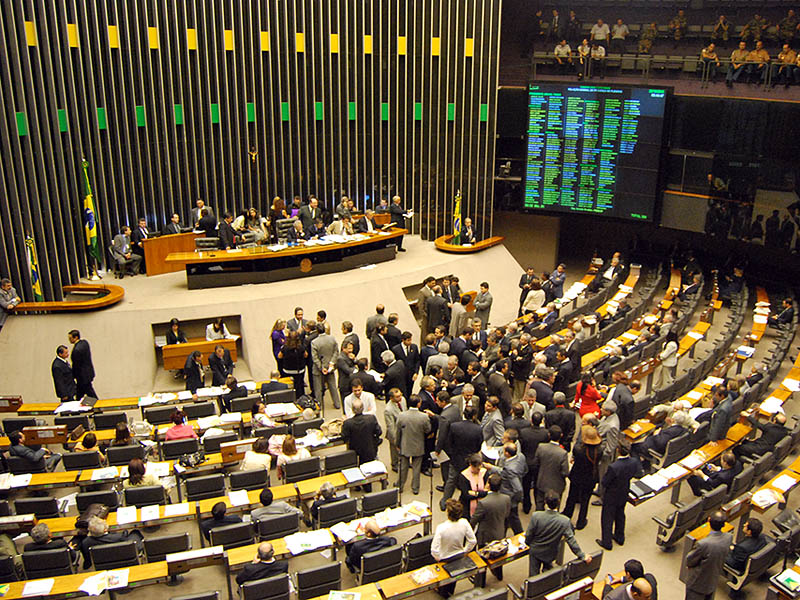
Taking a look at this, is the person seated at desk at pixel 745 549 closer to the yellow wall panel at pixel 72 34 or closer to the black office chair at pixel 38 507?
the black office chair at pixel 38 507

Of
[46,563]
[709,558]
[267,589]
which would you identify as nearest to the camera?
[267,589]

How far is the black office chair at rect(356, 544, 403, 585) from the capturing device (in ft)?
21.6

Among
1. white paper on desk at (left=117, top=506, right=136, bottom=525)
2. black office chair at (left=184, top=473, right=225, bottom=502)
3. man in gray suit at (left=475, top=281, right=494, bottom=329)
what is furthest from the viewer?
man in gray suit at (left=475, top=281, right=494, bottom=329)

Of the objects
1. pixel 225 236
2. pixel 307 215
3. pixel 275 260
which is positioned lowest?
pixel 275 260

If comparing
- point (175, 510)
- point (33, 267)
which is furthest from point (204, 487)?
point (33, 267)

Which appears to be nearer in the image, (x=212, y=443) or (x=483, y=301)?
(x=212, y=443)

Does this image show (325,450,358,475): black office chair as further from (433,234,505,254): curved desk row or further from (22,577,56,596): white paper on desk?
(433,234,505,254): curved desk row

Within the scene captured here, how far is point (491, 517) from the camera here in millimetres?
6895

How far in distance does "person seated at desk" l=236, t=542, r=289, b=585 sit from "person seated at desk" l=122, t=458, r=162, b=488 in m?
1.92

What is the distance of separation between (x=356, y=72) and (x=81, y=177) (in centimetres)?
683

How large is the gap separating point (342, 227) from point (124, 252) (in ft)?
14.5

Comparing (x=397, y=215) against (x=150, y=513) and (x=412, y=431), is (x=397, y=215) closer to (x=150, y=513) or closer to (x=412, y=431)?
(x=412, y=431)

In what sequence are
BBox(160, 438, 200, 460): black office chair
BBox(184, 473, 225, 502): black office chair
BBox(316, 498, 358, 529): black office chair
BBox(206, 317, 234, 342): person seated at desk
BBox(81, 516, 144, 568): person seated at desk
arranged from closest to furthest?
BBox(81, 516, 144, 568): person seated at desk
BBox(316, 498, 358, 529): black office chair
BBox(184, 473, 225, 502): black office chair
BBox(160, 438, 200, 460): black office chair
BBox(206, 317, 234, 342): person seated at desk

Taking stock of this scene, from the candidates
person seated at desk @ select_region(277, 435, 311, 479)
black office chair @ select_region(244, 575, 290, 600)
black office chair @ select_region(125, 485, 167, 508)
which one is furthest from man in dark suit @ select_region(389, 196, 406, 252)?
black office chair @ select_region(244, 575, 290, 600)
